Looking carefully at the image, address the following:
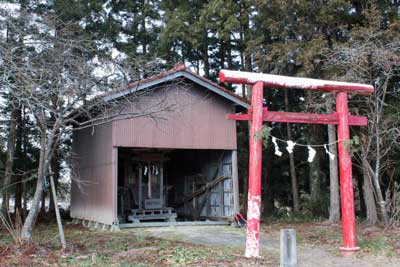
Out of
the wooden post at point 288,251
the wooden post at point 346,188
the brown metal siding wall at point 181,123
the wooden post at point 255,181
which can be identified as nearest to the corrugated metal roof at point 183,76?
the brown metal siding wall at point 181,123

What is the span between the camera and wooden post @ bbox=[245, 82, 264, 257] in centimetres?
841

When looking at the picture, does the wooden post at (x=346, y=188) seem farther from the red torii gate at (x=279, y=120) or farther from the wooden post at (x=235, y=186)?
the wooden post at (x=235, y=186)

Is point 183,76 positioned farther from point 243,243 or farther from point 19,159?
point 19,159

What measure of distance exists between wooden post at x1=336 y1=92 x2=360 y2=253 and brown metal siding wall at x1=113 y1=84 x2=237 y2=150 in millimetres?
5350

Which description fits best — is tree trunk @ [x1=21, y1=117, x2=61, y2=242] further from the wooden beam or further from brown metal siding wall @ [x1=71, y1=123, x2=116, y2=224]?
the wooden beam

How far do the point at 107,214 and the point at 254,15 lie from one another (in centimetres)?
984

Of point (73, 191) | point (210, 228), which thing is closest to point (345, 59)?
point (210, 228)

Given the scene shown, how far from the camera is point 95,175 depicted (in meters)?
15.0

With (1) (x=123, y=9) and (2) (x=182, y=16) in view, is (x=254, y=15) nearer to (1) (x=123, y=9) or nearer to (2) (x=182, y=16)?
(2) (x=182, y=16)

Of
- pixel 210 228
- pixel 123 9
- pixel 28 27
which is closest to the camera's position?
pixel 28 27

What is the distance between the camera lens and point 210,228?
13812mm

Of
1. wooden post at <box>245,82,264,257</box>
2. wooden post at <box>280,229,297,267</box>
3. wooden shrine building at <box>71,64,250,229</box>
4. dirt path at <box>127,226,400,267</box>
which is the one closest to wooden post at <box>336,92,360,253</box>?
dirt path at <box>127,226,400,267</box>

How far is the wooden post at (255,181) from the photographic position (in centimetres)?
841

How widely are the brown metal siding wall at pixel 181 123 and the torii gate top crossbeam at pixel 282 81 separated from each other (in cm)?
473
